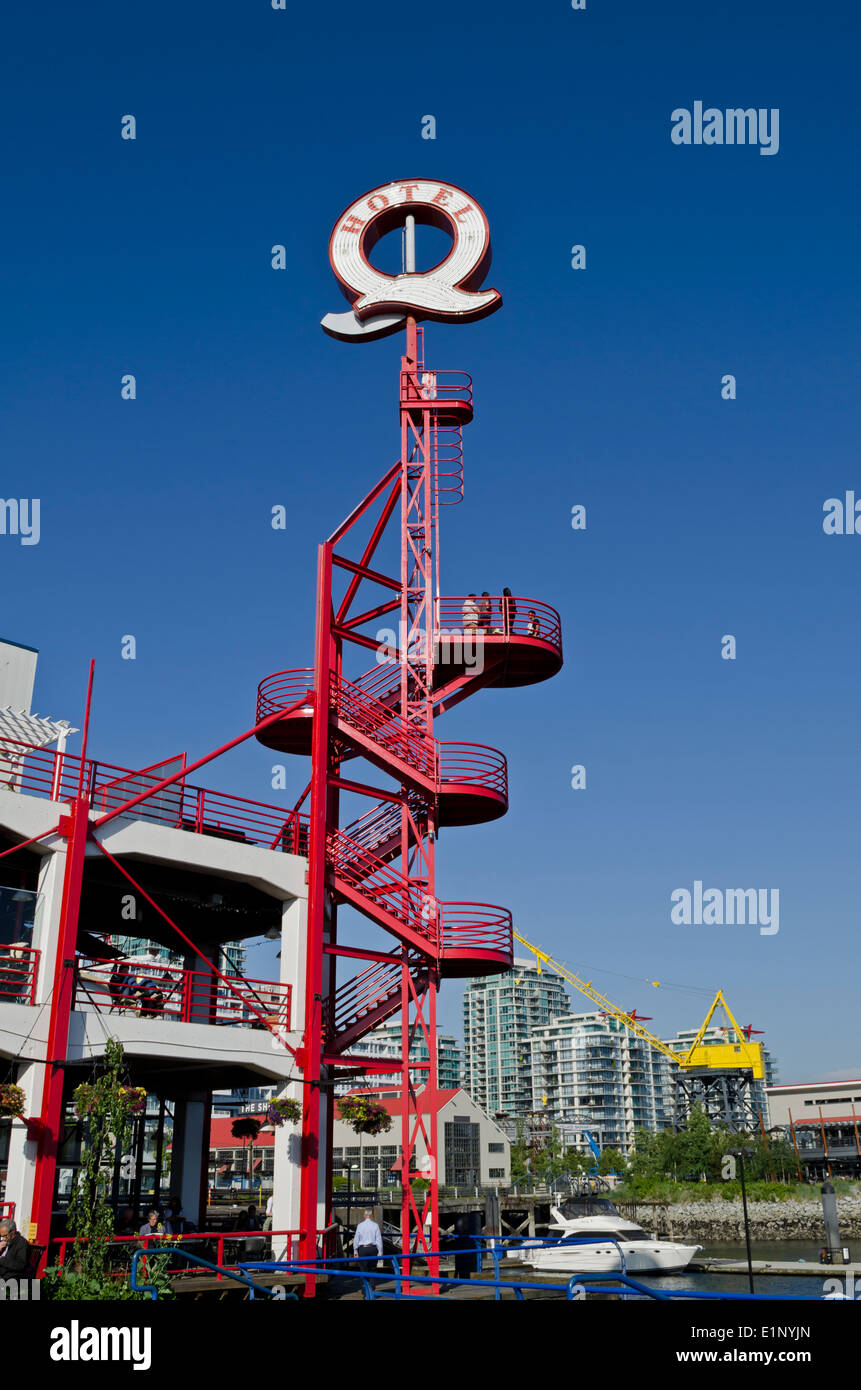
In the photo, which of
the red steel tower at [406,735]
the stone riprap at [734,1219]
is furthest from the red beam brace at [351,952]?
the stone riprap at [734,1219]

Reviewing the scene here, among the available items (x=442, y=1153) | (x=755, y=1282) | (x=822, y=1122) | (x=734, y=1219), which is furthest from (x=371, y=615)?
(x=822, y=1122)

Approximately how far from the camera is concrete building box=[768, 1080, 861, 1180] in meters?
115

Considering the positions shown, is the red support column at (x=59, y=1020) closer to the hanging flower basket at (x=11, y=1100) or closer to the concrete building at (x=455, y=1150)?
the hanging flower basket at (x=11, y=1100)

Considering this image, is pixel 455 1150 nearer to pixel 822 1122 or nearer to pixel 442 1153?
pixel 442 1153

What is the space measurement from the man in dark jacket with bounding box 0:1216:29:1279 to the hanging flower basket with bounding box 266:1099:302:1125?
10417 mm

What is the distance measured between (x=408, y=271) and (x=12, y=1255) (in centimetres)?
3225

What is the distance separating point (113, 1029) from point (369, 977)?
27.0 feet

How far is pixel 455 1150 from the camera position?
111 m

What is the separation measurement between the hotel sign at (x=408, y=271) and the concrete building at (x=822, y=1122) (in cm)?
9647

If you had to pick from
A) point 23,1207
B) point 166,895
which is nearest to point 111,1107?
point 23,1207

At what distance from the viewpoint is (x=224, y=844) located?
100 feet

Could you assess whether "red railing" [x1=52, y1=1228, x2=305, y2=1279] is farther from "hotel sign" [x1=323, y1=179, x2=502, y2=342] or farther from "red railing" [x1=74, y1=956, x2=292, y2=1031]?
"hotel sign" [x1=323, y1=179, x2=502, y2=342]

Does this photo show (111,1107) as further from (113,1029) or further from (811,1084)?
(811,1084)

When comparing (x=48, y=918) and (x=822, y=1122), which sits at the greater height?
(x=48, y=918)
